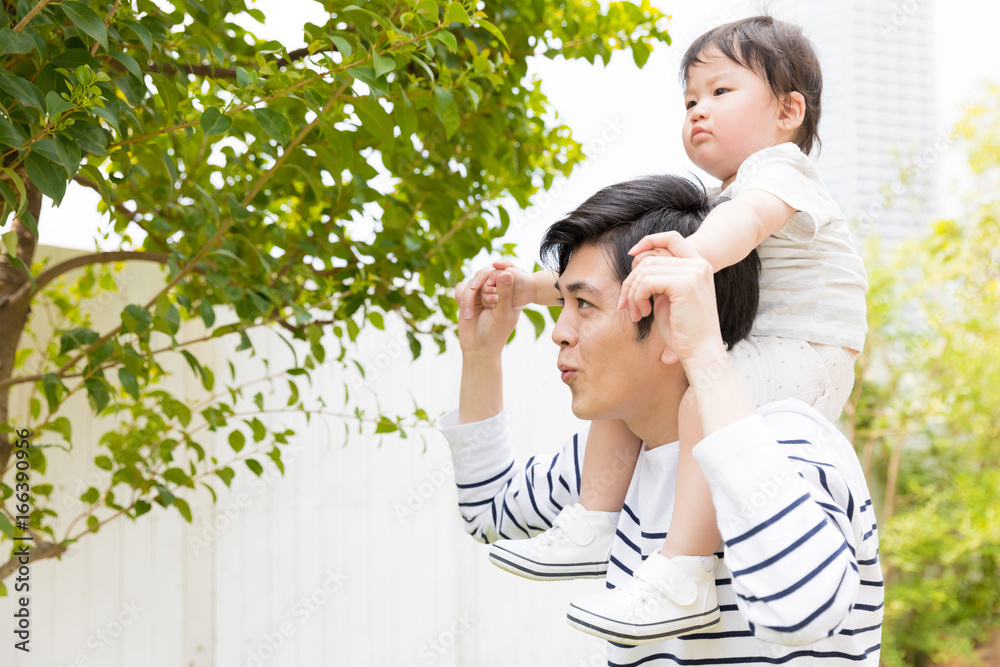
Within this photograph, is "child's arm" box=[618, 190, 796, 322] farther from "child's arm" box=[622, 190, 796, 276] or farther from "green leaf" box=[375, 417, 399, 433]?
"green leaf" box=[375, 417, 399, 433]

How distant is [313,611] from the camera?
2764 mm

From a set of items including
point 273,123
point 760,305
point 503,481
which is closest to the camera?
point 273,123

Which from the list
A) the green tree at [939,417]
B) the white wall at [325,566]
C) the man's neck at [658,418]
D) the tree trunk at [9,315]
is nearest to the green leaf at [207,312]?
the tree trunk at [9,315]

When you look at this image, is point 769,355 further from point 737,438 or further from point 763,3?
point 763,3

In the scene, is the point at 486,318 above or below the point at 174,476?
above

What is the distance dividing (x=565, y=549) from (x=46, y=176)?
0.72 meters

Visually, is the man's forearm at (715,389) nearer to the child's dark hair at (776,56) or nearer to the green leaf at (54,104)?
the child's dark hair at (776,56)

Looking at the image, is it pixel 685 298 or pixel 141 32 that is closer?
pixel 685 298

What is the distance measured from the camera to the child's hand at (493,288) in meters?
1.18

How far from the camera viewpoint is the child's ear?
1088mm

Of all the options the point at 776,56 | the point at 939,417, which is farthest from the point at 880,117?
the point at 776,56

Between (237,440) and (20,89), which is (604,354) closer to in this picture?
(20,89)

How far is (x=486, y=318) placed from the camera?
3.94ft

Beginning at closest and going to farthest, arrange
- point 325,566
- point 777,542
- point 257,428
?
point 777,542, point 257,428, point 325,566
